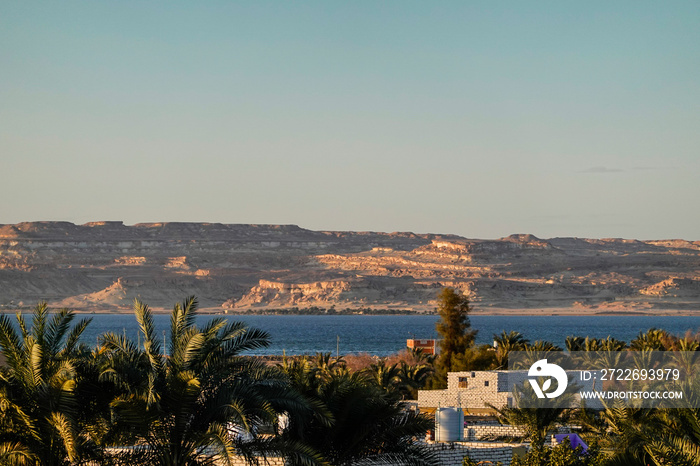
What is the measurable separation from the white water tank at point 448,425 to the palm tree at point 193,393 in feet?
33.7

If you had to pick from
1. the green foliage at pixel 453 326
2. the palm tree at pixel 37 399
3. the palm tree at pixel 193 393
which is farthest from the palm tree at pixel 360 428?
the green foliage at pixel 453 326

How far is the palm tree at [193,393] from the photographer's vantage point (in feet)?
50.3

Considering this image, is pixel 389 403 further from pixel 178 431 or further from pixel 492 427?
pixel 492 427

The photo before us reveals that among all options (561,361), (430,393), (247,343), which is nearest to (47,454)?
(247,343)

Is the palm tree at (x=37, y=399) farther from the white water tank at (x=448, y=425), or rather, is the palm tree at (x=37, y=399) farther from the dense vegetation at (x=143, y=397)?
the white water tank at (x=448, y=425)

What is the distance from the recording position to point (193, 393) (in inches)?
603

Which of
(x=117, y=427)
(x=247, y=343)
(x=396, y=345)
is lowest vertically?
(x=396, y=345)

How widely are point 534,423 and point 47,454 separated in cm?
1499

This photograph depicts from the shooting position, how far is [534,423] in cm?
2709

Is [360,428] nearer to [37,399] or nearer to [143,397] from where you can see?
[143,397]

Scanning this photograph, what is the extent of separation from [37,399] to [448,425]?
13366 millimetres

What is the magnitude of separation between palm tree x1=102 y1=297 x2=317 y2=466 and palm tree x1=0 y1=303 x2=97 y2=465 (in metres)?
0.72

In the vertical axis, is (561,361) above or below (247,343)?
below

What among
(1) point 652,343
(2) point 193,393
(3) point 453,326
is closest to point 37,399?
(2) point 193,393
